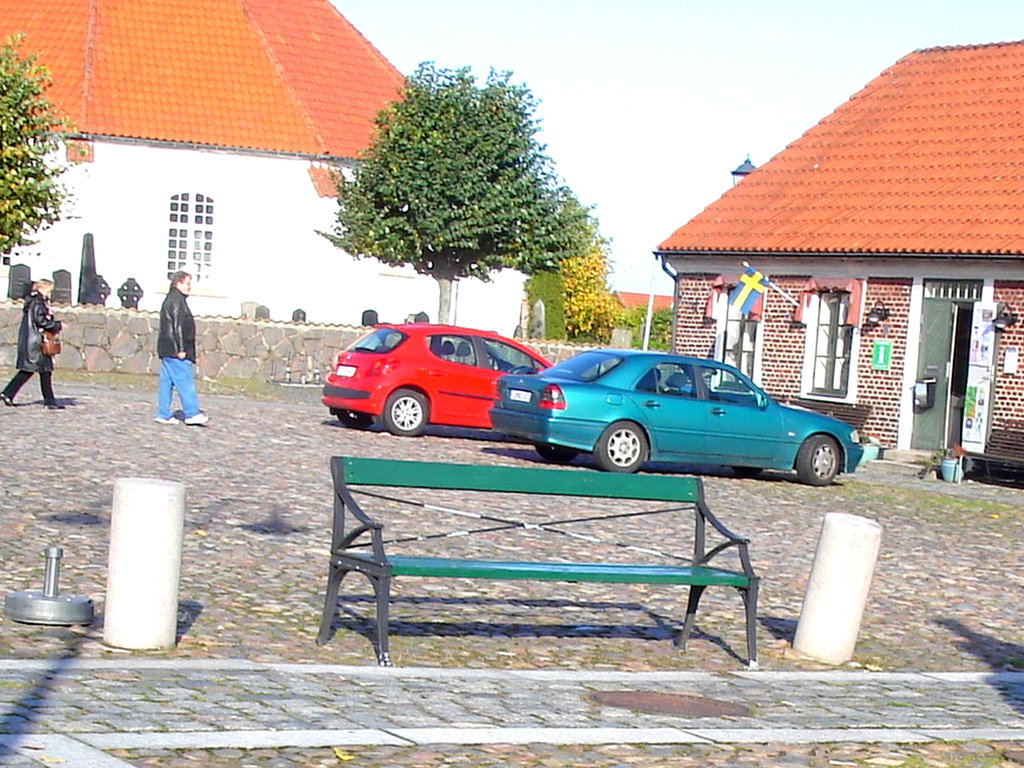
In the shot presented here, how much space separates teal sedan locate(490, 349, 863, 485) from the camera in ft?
69.2

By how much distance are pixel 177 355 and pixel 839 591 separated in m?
13.6

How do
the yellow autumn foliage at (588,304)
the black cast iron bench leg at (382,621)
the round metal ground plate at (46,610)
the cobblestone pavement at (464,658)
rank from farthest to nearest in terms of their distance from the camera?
the yellow autumn foliage at (588,304) → the round metal ground plate at (46,610) → the black cast iron bench leg at (382,621) → the cobblestone pavement at (464,658)

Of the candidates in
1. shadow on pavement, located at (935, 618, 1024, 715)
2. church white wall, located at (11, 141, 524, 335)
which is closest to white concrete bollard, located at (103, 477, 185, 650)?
shadow on pavement, located at (935, 618, 1024, 715)

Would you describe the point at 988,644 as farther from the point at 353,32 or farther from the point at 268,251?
the point at 353,32

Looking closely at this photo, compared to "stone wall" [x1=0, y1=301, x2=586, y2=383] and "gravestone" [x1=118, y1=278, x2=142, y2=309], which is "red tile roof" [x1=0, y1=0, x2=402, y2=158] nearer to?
"gravestone" [x1=118, y1=278, x2=142, y2=309]

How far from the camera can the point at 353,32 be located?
57906 millimetres

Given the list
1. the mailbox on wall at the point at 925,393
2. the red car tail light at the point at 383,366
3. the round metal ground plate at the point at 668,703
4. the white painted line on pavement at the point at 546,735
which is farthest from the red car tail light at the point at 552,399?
the white painted line on pavement at the point at 546,735

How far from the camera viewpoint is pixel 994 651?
11023 millimetres

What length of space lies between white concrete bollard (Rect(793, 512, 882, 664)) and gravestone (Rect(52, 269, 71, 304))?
29.6 metres

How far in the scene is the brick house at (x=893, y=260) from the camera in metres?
28.7

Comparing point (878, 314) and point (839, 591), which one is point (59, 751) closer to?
point (839, 591)

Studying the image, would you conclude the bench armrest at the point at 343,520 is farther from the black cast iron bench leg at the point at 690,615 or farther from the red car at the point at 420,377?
the red car at the point at 420,377

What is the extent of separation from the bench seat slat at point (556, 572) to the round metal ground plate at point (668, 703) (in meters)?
0.87

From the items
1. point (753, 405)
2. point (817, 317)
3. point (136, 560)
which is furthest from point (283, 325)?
point (136, 560)
